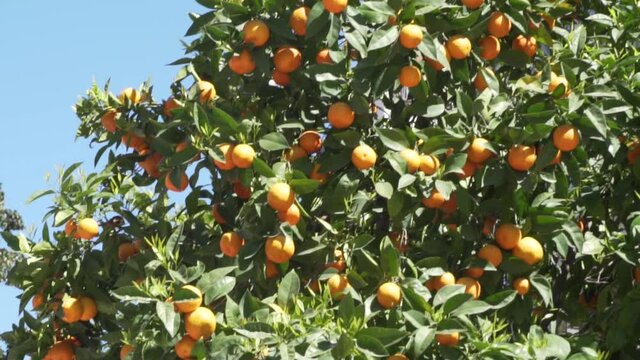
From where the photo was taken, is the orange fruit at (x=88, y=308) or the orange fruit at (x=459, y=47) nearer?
the orange fruit at (x=459, y=47)

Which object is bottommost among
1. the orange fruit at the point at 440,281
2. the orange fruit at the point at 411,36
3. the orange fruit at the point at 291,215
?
the orange fruit at the point at 440,281

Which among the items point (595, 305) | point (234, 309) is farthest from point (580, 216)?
point (234, 309)

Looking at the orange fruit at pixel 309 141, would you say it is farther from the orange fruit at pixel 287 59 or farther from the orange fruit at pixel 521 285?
the orange fruit at pixel 521 285

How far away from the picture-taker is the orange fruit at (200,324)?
3.61 m

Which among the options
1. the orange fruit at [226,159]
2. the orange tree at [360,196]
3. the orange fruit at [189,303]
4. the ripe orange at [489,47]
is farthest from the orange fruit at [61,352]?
the ripe orange at [489,47]

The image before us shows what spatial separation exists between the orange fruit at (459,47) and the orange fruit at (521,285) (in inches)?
35.3

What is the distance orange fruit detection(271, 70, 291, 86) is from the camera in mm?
4387

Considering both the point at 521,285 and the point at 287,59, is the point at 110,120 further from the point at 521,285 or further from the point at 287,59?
the point at 521,285

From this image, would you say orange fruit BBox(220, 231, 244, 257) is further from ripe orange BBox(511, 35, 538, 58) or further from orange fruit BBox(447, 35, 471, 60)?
ripe orange BBox(511, 35, 538, 58)

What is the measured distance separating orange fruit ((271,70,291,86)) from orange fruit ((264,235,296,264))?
79 centimetres

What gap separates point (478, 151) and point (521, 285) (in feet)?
1.77

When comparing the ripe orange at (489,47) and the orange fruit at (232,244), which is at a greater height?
the ripe orange at (489,47)

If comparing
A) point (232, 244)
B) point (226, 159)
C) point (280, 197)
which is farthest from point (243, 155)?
point (232, 244)

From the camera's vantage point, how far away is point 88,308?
4371 mm
